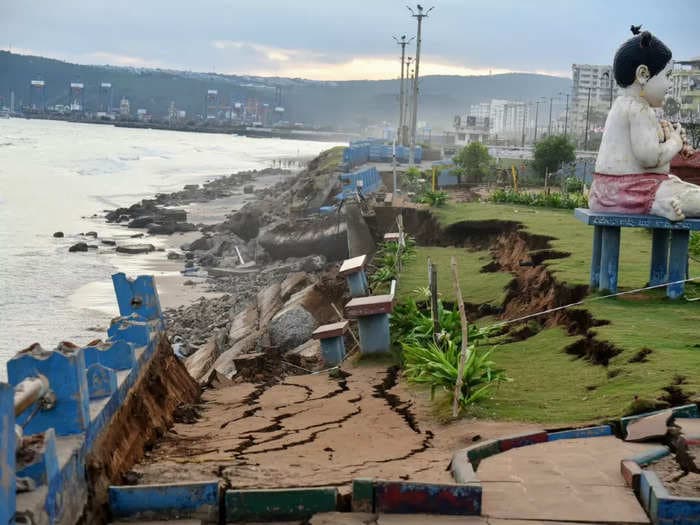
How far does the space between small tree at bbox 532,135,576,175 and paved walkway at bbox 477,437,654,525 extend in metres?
38.3

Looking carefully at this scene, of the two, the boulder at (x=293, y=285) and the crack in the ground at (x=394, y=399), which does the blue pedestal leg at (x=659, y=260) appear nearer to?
the crack in the ground at (x=394, y=399)

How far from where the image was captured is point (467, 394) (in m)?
10.9

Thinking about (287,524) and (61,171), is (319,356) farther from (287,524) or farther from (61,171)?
(61,171)

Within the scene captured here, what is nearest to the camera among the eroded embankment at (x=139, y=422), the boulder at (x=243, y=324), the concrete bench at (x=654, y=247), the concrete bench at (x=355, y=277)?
the eroded embankment at (x=139, y=422)

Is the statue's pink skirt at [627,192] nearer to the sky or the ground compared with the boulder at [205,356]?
nearer to the sky

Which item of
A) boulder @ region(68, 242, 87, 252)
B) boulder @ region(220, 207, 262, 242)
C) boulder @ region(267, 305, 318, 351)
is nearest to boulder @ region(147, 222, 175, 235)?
boulder @ region(220, 207, 262, 242)

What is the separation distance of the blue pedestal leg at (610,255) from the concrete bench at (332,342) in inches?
143

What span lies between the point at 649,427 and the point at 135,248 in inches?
1345

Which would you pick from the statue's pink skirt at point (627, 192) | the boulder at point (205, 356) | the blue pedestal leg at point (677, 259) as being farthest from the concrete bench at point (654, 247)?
the boulder at point (205, 356)

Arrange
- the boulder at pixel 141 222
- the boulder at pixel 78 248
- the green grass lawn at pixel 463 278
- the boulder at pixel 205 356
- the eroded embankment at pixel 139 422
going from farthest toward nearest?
the boulder at pixel 141 222 → the boulder at pixel 78 248 → the boulder at pixel 205 356 → the green grass lawn at pixel 463 278 → the eroded embankment at pixel 139 422

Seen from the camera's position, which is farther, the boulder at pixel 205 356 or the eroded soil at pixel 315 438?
the boulder at pixel 205 356

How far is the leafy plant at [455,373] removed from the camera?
10.9 m

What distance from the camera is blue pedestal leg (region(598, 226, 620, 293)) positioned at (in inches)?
587

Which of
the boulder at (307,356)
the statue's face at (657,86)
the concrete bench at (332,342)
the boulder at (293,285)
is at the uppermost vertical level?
the statue's face at (657,86)
